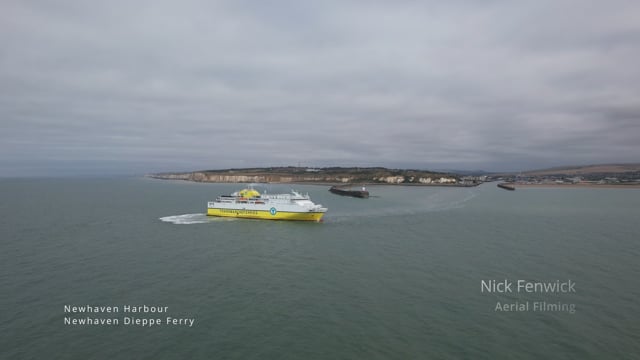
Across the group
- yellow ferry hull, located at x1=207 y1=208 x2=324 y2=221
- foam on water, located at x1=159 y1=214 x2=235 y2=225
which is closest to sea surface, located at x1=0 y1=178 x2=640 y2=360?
foam on water, located at x1=159 y1=214 x2=235 y2=225

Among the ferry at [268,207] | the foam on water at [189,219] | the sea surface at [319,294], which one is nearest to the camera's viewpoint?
the sea surface at [319,294]

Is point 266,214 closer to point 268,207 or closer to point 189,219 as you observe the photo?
point 268,207

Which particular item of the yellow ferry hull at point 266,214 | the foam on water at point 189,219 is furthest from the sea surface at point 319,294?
the yellow ferry hull at point 266,214

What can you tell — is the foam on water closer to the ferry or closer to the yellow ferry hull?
the yellow ferry hull

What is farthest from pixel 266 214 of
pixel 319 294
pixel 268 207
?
pixel 319 294

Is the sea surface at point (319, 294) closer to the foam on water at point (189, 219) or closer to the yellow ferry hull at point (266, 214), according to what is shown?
the foam on water at point (189, 219)

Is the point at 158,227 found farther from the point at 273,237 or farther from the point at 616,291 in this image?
the point at 616,291
